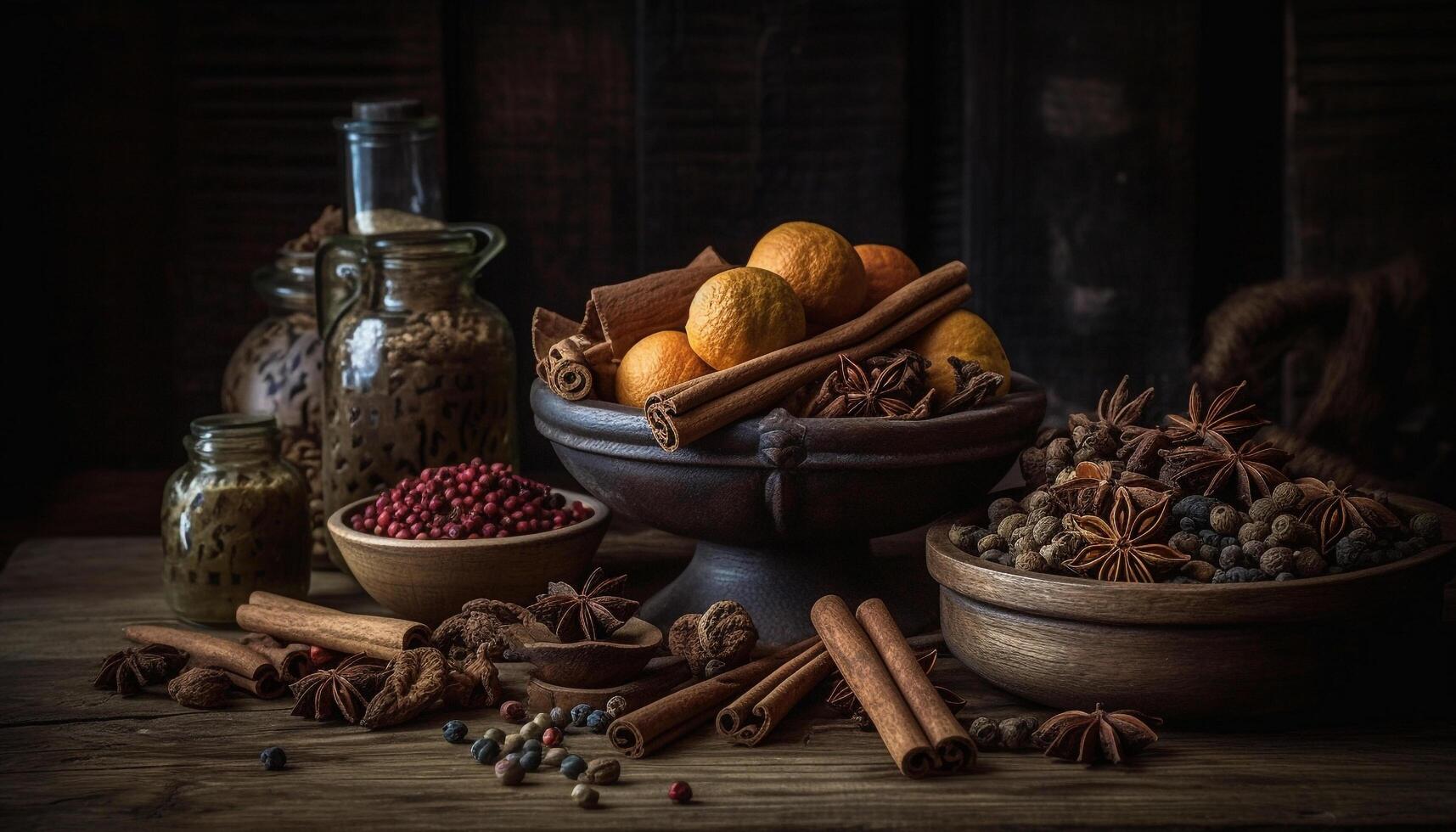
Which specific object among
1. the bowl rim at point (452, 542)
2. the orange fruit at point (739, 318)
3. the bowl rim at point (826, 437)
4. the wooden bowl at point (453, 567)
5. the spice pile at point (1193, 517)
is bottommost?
the wooden bowl at point (453, 567)

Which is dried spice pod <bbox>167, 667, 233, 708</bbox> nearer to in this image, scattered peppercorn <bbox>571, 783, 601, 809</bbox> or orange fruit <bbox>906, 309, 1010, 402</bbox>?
scattered peppercorn <bbox>571, 783, 601, 809</bbox>

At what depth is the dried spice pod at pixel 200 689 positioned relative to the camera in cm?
130

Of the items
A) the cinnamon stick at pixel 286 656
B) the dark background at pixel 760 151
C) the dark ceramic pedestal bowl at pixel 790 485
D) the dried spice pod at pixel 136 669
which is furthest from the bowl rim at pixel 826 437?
the dark background at pixel 760 151

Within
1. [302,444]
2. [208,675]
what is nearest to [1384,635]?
[208,675]

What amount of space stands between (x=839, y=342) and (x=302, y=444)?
778 mm

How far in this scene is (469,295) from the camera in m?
1.73

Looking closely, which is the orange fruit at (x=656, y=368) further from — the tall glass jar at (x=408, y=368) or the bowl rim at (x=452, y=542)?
the tall glass jar at (x=408, y=368)

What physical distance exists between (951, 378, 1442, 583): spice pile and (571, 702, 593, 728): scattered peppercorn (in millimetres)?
376

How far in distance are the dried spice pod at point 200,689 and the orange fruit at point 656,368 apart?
0.49 m

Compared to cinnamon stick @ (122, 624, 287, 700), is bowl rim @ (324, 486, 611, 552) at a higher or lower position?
higher

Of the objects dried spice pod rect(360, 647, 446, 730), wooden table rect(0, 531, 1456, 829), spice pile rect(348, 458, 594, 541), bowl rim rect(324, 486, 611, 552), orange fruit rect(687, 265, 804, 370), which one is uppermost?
orange fruit rect(687, 265, 804, 370)

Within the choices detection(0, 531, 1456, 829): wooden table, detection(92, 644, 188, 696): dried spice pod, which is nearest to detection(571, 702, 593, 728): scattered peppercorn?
detection(0, 531, 1456, 829): wooden table

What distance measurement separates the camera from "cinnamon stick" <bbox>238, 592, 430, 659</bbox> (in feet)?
4.46

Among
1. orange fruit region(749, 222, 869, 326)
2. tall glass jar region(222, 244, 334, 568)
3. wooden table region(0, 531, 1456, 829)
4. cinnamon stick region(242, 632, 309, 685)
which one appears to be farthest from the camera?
tall glass jar region(222, 244, 334, 568)
